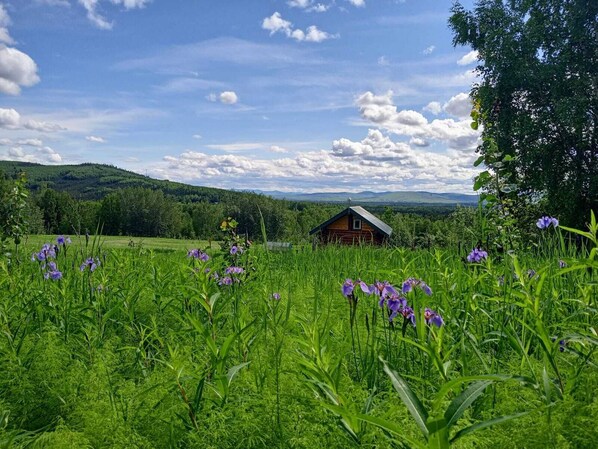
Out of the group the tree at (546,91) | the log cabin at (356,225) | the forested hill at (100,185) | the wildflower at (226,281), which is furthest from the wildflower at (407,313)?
the forested hill at (100,185)

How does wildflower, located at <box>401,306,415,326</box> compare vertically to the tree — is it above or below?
below

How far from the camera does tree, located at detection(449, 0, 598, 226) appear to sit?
58.0 feet

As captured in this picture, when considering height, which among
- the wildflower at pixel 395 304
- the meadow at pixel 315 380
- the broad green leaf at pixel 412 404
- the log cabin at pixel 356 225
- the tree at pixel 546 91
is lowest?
the log cabin at pixel 356 225

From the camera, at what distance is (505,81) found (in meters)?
18.4

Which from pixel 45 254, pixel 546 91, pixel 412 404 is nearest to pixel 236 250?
pixel 45 254

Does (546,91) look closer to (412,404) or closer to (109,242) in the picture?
(109,242)

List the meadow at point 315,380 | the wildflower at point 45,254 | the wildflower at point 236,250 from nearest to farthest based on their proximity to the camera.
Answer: the meadow at point 315,380
the wildflower at point 45,254
the wildflower at point 236,250

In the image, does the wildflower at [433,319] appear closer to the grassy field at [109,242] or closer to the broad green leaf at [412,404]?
→ the broad green leaf at [412,404]

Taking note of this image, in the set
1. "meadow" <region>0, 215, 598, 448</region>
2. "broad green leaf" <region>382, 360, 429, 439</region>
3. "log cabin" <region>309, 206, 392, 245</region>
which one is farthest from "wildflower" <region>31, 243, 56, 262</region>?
"log cabin" <region>309, 206, 392, 245</region>

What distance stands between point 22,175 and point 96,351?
18.4ft

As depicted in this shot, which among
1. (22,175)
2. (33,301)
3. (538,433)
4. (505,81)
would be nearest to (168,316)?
(33,301)

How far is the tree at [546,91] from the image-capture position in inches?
696

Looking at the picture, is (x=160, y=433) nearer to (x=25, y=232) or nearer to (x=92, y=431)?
(x=92, y=431)

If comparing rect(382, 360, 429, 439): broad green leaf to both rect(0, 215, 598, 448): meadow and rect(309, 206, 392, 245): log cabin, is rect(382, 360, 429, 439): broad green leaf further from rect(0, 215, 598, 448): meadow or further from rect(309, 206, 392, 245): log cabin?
rect(309, 206, 392, 245): log cabin
